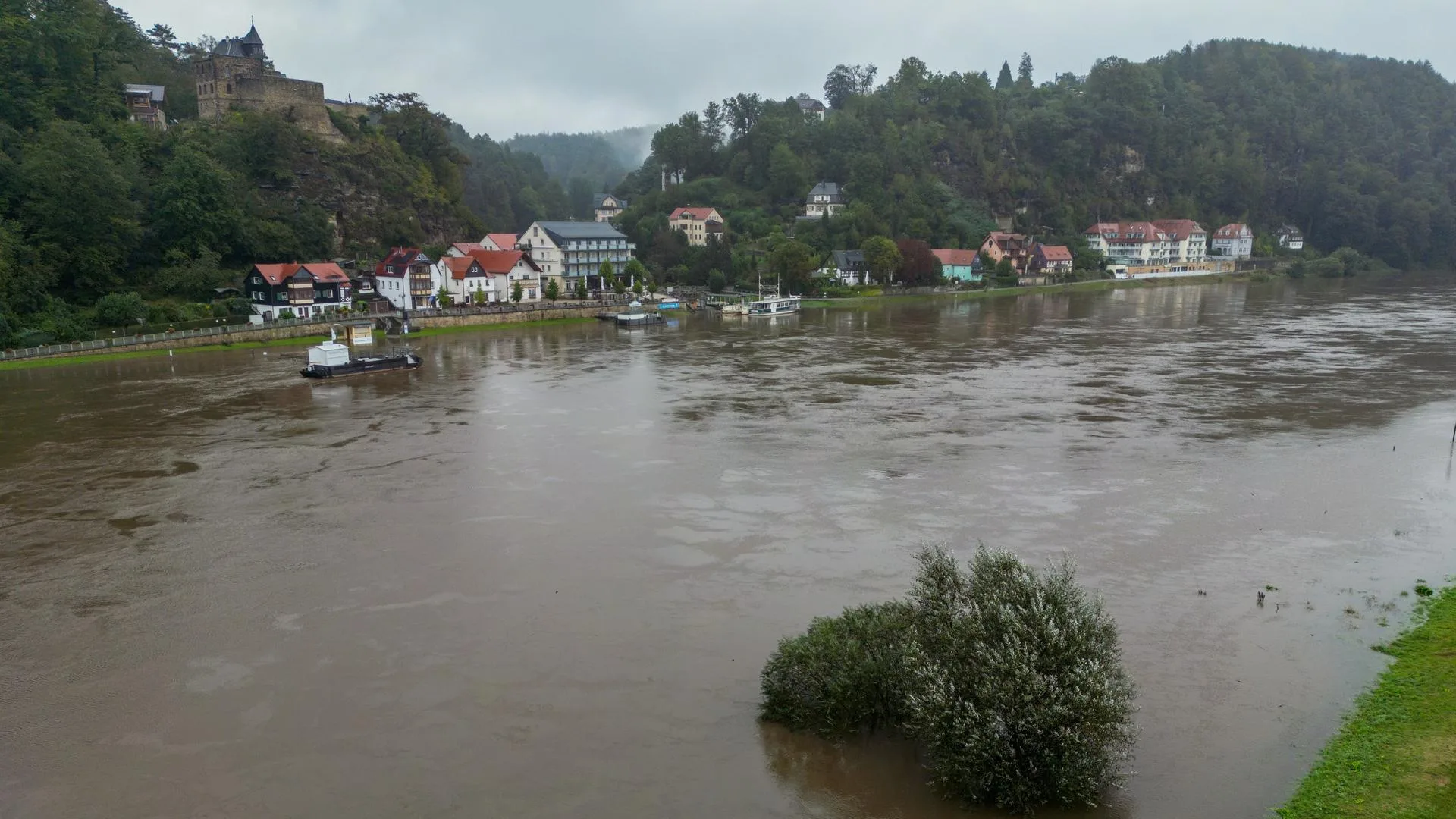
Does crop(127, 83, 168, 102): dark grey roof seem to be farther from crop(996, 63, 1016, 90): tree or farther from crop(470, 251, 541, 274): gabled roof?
crop(996, 63, 1016, 90): tree

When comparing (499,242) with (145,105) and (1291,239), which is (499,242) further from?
(1291,239)

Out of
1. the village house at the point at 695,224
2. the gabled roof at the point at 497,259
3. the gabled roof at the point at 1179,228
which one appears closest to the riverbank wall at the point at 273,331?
the gabled roof at the point at 497,259

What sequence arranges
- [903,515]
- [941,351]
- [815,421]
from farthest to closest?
[941,351]
[815,421]
[903,515]

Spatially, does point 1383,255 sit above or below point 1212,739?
above

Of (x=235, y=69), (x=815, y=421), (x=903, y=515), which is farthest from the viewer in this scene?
(x=235, y=69)

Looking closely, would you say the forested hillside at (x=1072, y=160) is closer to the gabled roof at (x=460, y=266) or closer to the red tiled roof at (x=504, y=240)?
the red tiled roof at (x=504, y=240)

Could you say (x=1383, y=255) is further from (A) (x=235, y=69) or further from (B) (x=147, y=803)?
(B) (x=147, y=803)

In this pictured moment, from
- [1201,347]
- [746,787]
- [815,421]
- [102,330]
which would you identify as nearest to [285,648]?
[746,787]
